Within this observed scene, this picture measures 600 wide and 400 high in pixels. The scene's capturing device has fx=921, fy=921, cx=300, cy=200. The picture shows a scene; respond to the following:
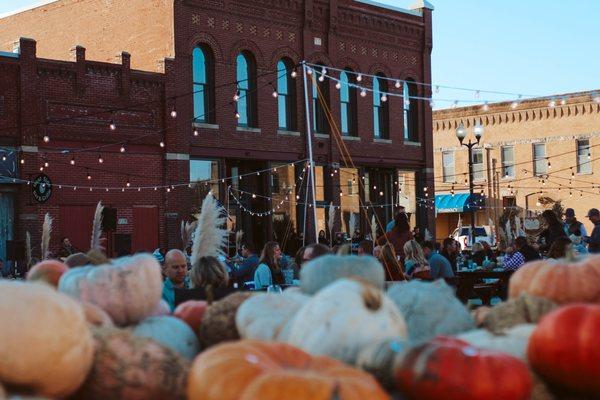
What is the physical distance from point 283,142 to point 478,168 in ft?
80.9

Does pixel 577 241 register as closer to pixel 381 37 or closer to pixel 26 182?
pixel 26 182

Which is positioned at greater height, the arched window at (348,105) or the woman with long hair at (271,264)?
the arched window at (348,105)

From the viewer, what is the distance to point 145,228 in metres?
28.0

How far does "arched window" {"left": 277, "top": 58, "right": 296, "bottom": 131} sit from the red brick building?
0.05m

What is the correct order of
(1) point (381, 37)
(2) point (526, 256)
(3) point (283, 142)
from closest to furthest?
(2) point (526, 256) < (3) point (283, 142) < (1) point (381, 37)

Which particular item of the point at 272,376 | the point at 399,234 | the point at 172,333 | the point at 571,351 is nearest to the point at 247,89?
the point at 399,234

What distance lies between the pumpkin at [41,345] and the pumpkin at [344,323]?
0.68 meters

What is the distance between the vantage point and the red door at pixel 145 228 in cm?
2766

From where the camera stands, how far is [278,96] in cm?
3291

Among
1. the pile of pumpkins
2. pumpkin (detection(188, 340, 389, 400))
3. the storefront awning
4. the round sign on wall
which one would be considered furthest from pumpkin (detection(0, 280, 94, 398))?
the storefront awning

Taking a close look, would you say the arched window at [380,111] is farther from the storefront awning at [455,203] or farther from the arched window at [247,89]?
the storefront awning at [455,203]

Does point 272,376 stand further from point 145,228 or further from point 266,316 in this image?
point 145,228

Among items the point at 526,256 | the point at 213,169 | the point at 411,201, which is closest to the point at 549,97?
the point at 411,201

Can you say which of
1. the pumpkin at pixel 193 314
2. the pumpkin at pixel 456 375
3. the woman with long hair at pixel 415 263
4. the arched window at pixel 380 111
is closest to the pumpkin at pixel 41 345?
the pumpkin at pixel 456 375
